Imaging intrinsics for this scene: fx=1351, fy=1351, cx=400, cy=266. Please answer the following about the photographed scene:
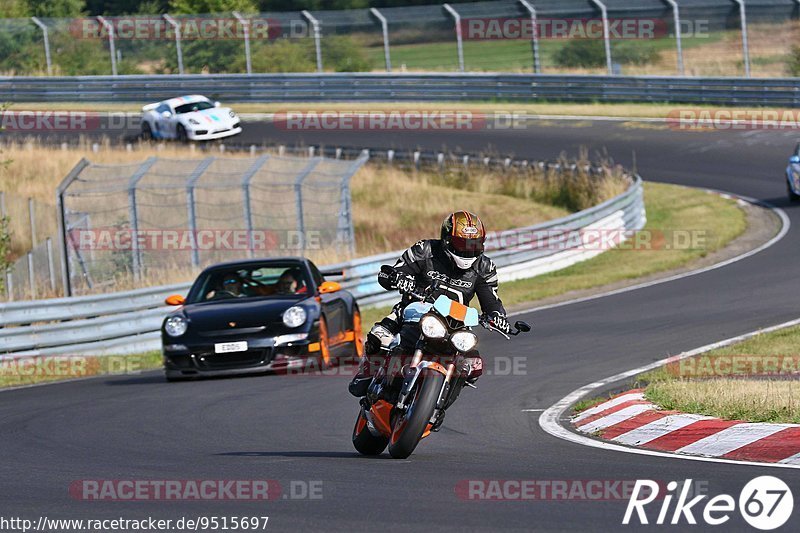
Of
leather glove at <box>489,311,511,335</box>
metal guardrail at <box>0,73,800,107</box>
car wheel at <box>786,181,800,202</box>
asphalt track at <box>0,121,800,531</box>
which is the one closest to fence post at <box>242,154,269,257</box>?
asphalt track at <box>0,121,800,531</box>

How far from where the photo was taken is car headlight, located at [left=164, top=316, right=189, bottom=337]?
569 inches

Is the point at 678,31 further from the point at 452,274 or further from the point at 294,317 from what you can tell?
the point at 452,274

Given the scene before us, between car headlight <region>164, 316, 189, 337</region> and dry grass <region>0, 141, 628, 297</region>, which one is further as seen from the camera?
dry grass <region>0, 141, 628, 297</region>

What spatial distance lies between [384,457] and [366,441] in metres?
0.18

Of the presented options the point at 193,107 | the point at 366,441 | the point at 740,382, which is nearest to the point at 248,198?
the point at 740,382

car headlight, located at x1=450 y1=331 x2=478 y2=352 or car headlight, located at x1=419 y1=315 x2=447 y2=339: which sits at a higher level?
car headlight, located at x1=419 y1=315 x2=447 y2=339

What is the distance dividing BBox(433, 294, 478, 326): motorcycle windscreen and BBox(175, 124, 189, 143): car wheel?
32.2 meters

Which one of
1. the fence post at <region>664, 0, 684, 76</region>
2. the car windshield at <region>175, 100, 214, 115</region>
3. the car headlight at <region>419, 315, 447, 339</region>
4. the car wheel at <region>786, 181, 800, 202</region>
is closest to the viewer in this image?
the car headlight at <region>419, 315, 447, 339</region>

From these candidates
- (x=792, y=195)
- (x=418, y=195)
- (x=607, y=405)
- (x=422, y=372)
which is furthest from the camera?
(x=418, y=195)

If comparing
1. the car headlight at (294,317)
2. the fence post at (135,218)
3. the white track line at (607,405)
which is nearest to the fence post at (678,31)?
the fence post at (135,218)

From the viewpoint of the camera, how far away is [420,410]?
27.1 ft

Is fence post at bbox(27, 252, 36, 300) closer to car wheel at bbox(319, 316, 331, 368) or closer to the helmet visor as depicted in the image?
car wheel at bbox(319, 316, 331, 368)

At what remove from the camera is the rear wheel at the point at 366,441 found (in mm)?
8938

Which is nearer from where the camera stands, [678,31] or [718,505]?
[718,505]
